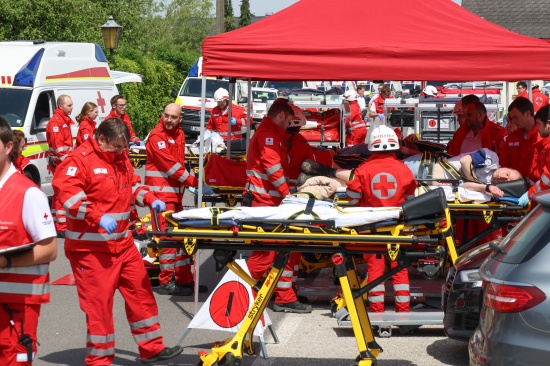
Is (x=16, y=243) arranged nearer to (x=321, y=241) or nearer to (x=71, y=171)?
(x=71, y=171)

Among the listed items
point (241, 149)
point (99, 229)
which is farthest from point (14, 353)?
point (241, 149)

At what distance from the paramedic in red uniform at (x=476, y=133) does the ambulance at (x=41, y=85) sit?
7.21m

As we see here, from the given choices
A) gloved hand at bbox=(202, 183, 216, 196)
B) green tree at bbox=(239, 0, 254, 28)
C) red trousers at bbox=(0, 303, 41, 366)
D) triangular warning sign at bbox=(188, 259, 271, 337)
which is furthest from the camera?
green tree at bbox=(239, 0, 254, 28)

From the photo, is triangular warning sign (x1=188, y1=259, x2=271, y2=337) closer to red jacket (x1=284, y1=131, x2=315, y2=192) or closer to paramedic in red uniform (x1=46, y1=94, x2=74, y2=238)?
red jacket (x1=284, y1=131, x2=315, y2=192)

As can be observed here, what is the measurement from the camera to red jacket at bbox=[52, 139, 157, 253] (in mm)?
6938

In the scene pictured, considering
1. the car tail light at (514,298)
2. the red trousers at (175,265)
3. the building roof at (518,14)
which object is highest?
the building roof at (518,14)

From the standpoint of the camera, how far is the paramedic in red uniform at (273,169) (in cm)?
978

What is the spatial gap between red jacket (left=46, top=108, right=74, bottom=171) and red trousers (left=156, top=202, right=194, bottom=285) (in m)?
4.49

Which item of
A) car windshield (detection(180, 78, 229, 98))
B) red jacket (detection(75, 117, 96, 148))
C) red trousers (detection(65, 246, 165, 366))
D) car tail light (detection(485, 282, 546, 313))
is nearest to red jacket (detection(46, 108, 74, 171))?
red jacket (detection(75, 117, 96, 148))

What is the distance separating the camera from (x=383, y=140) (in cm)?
858

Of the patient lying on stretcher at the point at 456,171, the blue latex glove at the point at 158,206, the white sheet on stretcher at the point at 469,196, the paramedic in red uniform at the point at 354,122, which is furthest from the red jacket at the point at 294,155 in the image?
the paramedic in red uniform at the point at 354,122

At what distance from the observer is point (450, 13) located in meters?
10.5

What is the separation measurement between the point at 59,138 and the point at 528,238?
10.4 meters

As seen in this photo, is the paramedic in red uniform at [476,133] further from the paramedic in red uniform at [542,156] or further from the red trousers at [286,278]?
the red trousers at [286,278]
